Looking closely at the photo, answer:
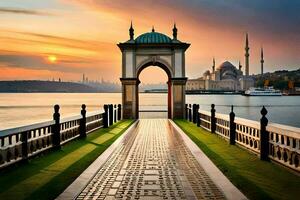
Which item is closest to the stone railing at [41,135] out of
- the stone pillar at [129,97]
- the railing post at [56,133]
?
the railing post at [56,133]

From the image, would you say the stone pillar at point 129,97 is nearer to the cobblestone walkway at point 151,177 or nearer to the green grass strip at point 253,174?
the cobblestone walkway at point 151,177

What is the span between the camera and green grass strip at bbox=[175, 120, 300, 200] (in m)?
7.77

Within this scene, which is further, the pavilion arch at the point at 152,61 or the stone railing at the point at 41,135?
the pavilion arch at the point at 152,61

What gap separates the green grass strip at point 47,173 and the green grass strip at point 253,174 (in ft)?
11.5

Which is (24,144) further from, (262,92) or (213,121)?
(262,92)

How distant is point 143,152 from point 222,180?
4772mm

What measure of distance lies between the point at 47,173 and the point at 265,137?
5.82m

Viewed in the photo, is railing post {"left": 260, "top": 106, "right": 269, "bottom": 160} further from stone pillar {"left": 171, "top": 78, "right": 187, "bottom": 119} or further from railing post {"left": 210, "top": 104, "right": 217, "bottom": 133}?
stone pillar {"left": 171, "top": 78, "right": 187, "bottom": 119}

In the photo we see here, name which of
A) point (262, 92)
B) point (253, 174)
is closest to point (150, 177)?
point (253, 174)

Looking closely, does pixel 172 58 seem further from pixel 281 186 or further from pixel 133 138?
pixel 281 186

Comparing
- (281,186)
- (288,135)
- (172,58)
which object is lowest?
(281,186)

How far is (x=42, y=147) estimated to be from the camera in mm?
12297

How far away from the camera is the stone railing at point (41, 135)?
388 inches

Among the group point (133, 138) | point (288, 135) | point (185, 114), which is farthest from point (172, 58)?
point (288, 135)
